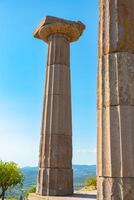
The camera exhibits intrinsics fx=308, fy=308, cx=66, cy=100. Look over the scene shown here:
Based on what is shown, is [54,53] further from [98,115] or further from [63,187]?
[98,115]

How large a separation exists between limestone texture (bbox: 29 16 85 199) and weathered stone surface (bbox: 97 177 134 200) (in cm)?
1289

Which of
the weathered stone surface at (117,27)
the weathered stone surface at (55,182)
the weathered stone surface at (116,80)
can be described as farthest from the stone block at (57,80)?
the weathered stone surface at (116,80)

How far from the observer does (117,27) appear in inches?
542

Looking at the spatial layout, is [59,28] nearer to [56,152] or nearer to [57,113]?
[57,113]

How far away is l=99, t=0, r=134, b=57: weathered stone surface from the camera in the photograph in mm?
13645

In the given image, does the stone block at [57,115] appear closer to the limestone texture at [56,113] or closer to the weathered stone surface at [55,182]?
the limestone texture at [56,113]

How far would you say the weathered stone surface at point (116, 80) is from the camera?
1298 cm

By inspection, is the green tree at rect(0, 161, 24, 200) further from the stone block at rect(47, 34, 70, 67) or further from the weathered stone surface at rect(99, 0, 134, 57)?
the weathered stone surface at rect(99, 0, 134, 57)

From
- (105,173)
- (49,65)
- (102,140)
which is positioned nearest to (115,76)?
(102,140)

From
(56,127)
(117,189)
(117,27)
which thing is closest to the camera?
(117,189)

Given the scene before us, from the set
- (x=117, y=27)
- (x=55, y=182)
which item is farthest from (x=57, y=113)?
(x=117, y=27)

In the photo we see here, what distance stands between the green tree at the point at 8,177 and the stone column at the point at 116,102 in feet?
257

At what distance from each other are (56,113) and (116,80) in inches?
552

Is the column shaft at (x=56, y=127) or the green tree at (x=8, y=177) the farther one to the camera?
the green tree at (x=8, y=177)
